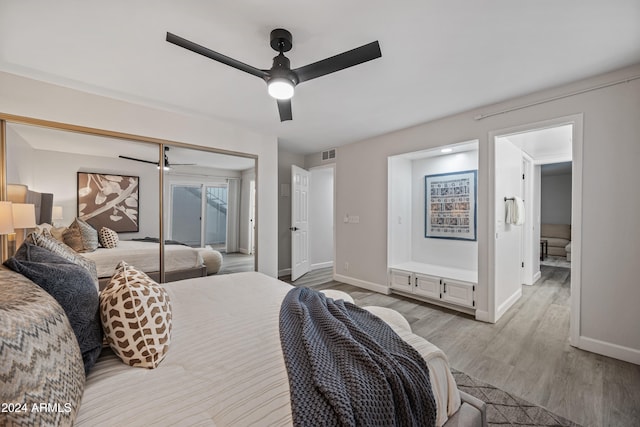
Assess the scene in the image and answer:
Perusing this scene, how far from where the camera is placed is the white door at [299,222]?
4.70 m

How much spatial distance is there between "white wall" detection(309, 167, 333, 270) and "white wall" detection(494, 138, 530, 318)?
317cm

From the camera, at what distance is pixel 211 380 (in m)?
0.98

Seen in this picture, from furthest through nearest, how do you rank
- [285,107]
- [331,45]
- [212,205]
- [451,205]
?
[451,205] < [212,205] < [285,107] < [331,45]

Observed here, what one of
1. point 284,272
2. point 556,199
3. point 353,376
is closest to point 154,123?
point 284,272

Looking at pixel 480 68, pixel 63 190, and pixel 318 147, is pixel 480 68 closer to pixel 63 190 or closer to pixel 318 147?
pixel 318 147

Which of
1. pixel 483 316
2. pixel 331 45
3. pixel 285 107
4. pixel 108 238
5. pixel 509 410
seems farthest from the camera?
pixel 483 316

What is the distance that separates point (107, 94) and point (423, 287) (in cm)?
437

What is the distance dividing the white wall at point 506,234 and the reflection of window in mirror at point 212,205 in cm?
319

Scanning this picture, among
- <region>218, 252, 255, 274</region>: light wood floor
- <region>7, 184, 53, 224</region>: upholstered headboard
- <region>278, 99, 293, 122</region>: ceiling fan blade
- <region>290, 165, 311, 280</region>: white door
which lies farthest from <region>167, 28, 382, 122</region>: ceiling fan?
<region>290, 165, 311, 280</region>: white door

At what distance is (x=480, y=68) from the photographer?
221cm

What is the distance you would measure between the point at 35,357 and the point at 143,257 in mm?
2593

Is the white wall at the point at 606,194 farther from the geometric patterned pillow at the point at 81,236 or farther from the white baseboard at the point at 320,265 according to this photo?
the geometric patterned pillow at the point at 81,236

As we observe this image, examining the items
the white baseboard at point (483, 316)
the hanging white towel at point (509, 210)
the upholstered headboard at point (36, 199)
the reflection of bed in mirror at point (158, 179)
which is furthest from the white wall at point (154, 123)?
the hanging white towel at point (509, 210)

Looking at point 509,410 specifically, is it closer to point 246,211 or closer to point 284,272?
point 246,211
